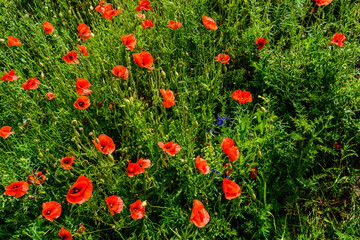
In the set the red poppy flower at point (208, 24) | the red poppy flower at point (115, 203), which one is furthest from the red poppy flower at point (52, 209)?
the red poppy flower at point (208, 24)

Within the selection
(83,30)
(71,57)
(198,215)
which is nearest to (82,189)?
(198,215)

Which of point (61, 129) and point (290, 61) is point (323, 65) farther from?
point (61, 129)

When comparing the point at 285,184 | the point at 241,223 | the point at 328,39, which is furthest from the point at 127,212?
the point at 328,39

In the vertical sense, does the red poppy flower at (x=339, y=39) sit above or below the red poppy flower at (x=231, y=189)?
above

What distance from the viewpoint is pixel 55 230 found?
179 cm

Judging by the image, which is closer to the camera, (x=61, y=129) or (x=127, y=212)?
(x=127, y=212)

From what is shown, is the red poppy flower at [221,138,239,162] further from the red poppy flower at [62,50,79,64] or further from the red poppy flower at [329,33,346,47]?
the red poppy flower at [62,50,79,64]

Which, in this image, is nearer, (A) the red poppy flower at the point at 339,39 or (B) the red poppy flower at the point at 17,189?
(B) the red poppy flower at the point at 17,189

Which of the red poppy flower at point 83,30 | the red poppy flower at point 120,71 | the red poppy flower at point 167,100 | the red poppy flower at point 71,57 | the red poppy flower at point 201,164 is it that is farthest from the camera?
the red poppy flower at point 83,30

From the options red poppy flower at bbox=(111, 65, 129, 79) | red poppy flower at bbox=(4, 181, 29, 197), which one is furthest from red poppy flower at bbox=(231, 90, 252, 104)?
red poppy flower at bbox=(4, 181, 29, 197)

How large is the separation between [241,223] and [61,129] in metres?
1.79

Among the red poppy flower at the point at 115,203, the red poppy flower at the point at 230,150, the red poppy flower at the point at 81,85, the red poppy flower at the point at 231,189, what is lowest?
the red poppy flower at the point at 231,189

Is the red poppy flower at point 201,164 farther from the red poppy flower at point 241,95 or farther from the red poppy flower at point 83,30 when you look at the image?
the red poppy flower at point 83,30

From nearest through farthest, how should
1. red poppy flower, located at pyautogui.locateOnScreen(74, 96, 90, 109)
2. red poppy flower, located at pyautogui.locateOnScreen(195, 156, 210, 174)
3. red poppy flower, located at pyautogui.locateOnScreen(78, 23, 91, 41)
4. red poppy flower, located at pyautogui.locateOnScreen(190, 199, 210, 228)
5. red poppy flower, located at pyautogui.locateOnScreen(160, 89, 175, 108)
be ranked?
red poppy flower, located at pyautogui.locateOnScreen(190, 199, 210, 228) < red poppy flower, located at pyautogui.locateOnScreen(195, 156, 210, 174) < red poppy flower, located at pyautogui.locateOnScreen(160, 89, 175, 108) < red poppy flower, located at pyautogui.locateOnScreen(74, 96, 90, 109) < red poppy flower, located at pyautogui.locateOnScreen(78, 23, 91, 41)
